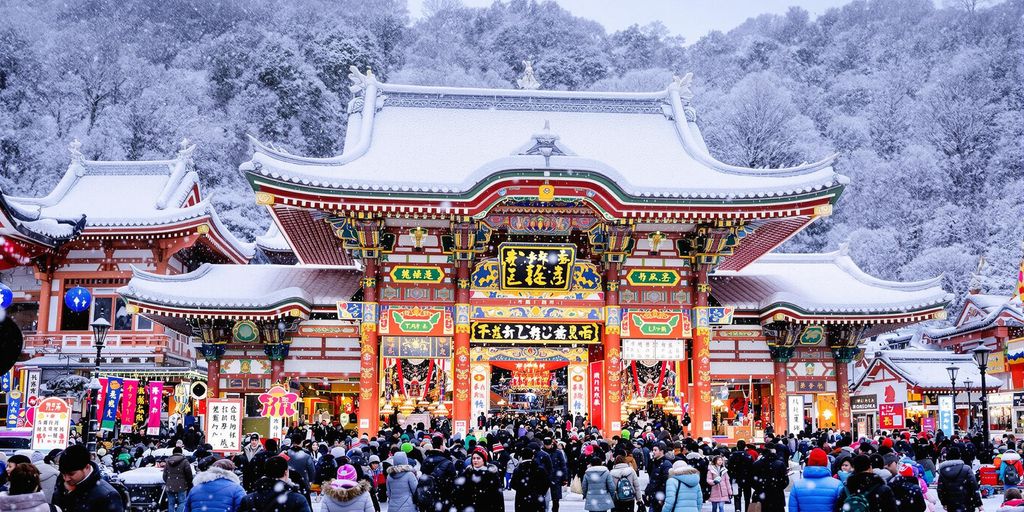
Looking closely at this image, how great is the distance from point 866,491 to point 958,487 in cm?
382

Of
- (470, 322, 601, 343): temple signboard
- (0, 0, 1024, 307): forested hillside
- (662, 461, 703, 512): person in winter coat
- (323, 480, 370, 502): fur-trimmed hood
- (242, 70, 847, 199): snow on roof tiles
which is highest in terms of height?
(0, 0, 1024, 307): forested hillside

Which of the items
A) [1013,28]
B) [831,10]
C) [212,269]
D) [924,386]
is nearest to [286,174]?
[212,269]

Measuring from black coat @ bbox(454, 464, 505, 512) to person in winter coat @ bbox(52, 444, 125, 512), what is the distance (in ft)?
12.6

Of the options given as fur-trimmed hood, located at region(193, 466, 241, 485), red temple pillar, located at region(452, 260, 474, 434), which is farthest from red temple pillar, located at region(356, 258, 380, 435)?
fur-trimmed hood, located at region(193, 466, 241, 485)

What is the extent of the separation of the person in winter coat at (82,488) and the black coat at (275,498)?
109 cm

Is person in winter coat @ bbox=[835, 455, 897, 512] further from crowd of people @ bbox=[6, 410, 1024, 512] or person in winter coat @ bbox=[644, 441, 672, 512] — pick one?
person in winter coat @ bbox=[644, 441, 672, 512]

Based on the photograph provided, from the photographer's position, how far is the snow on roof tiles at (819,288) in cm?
2361

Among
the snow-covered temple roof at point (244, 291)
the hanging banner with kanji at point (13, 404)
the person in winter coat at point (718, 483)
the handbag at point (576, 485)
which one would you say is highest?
the snow-covered temple roof at point (244, 291)

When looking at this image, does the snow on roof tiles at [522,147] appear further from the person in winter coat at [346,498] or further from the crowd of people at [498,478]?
the person in winter coat at [346,498]

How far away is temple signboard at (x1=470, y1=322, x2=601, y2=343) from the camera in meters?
23.1

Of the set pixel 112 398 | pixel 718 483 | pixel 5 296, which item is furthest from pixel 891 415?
pixel 5 296

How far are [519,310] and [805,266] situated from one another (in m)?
10.2

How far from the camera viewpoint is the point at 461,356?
2214cm

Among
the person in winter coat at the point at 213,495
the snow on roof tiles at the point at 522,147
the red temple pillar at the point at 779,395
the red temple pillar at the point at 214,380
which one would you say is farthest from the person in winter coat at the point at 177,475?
the red temple pillar at the point at 779,395
